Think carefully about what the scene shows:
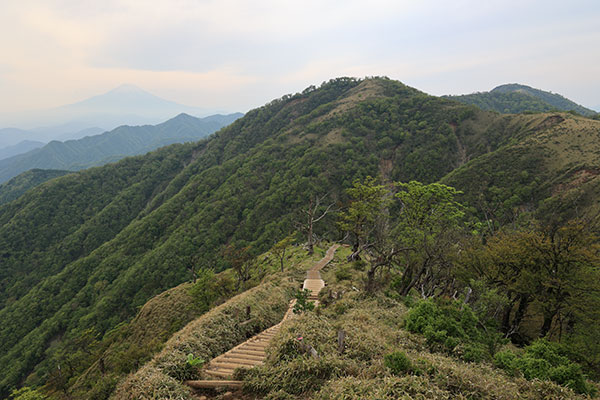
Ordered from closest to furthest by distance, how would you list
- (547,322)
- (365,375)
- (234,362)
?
(365,375)
(234,362)
(547,322)

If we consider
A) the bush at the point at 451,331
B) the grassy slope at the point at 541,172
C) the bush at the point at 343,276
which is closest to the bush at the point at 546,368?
the bush at the point at 451,331

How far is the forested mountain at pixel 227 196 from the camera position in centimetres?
4931

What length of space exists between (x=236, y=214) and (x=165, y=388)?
206ft

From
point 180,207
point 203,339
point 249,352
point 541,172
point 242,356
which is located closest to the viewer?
point 242,356

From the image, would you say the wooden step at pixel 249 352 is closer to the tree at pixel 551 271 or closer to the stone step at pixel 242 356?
the stone step at pixel 242 356

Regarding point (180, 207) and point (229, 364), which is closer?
point (229, 364)

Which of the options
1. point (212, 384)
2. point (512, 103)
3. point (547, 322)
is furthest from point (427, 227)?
point (512, 103)

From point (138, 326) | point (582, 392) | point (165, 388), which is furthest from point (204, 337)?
point (138, 326)

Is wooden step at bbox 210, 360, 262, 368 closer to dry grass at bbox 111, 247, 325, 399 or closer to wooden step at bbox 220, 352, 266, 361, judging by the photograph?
wooden step at bbox 220, 352, 266, 361

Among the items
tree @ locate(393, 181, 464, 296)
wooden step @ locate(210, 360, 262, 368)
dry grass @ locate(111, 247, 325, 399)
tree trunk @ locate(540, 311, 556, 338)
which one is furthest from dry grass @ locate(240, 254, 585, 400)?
tree trunk @ locate(540, 311, 556, 338)

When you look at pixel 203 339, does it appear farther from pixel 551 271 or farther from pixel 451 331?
pixel 551 271

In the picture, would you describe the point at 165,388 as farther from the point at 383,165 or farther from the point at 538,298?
the point at 383,165

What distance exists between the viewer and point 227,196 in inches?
2891

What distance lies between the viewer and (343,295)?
15.5 m
